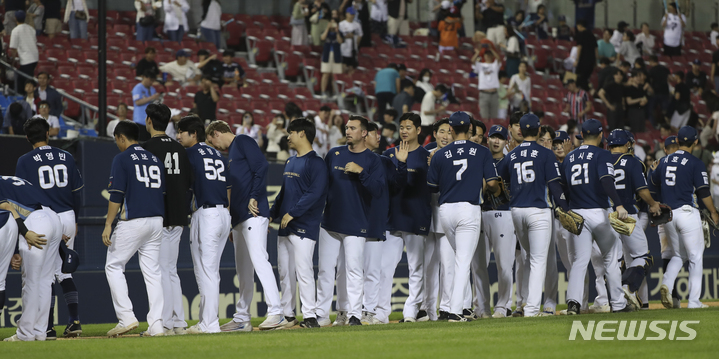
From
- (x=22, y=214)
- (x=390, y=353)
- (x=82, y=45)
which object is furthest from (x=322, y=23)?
(x=390, y=353)

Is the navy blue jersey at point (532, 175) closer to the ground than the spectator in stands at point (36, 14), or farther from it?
closer to the ground

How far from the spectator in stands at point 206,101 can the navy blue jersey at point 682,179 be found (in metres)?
8.00

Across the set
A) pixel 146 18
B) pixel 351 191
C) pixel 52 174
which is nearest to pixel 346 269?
pixel 351 191

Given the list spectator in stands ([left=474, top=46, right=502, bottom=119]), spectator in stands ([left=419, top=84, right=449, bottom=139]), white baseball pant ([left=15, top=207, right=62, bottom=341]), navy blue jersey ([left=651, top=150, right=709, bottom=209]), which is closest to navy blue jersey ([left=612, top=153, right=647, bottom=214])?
navy blue jersey ([left=651, top=150, right=709, bottom=209])

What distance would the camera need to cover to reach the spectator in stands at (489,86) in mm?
19906

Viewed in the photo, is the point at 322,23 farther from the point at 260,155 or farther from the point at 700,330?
the point at 700,330

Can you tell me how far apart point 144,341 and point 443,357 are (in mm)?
2796

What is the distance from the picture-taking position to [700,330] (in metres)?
7.71

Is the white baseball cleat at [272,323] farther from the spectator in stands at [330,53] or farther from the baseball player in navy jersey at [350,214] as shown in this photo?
the spectator in stands at [330,53]

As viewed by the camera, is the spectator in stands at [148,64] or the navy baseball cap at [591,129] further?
the spectator in stands at [148,64]

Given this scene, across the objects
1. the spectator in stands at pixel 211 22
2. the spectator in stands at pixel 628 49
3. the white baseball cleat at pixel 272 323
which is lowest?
the white baseball cleat at pixel 272 323

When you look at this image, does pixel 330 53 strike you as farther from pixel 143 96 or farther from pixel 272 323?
pixel 272 323

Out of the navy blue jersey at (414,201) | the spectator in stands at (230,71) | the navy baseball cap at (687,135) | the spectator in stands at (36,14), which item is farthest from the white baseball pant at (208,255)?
the spectator in stands at (230,71)

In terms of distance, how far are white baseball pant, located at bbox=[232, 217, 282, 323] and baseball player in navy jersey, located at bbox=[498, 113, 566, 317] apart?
261 cm
